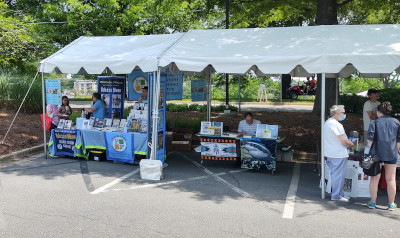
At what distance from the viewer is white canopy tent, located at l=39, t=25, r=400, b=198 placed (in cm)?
694

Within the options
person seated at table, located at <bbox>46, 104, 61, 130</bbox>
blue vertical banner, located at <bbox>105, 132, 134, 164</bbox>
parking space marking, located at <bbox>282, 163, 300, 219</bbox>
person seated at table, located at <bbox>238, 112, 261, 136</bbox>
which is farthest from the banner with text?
parking space marking, located at <bbox>282, 163, 300, 219</bbox>

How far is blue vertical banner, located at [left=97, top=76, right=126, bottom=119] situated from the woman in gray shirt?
780 centimetres

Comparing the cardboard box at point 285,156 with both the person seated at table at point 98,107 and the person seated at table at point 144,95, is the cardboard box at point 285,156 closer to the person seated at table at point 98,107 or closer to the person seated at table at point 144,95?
the person seated at table at point 144,95

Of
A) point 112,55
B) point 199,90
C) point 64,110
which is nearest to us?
point 112,55

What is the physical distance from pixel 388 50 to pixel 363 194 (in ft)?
8.88

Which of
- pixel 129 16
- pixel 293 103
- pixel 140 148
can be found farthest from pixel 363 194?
pixel 293 103

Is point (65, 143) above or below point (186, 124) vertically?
below

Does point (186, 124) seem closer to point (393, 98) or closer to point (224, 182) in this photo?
point (224, 182)

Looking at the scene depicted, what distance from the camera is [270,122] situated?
570 inches

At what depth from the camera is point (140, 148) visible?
9281mm

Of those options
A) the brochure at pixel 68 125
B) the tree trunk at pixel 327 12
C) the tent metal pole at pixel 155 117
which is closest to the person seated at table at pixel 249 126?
the tent metal pole at pixel 155 117

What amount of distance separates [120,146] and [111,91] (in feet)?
9.24

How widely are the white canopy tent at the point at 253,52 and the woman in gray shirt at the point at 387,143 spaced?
91 centimetres

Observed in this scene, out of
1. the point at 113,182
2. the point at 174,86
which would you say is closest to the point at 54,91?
the point at 174,86
